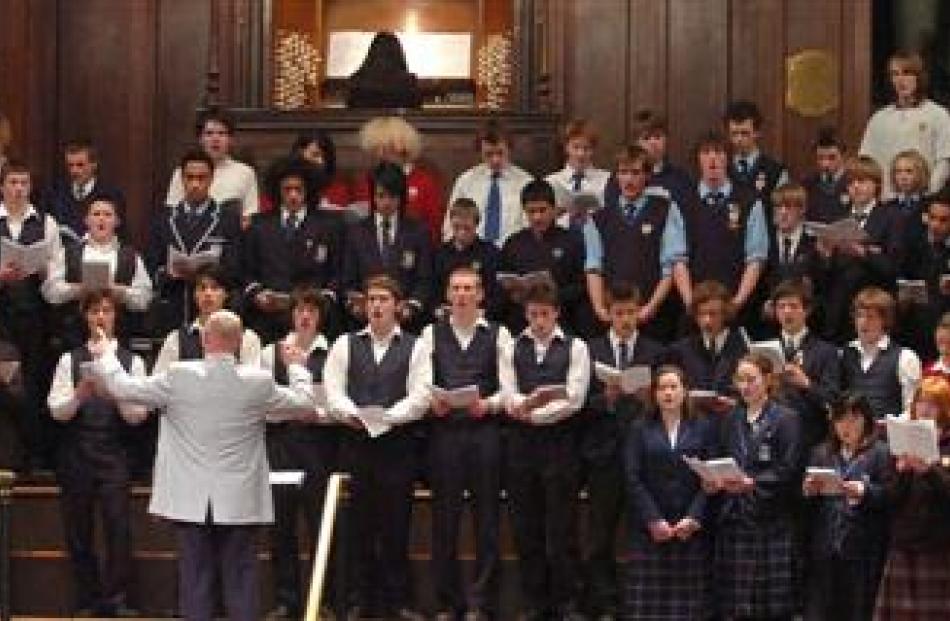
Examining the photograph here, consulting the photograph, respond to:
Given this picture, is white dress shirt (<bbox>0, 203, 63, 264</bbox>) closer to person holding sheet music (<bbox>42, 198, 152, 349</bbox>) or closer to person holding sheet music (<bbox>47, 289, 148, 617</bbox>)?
person holding sheet music (<bbox>42, 198, 152, 349</bbox>)

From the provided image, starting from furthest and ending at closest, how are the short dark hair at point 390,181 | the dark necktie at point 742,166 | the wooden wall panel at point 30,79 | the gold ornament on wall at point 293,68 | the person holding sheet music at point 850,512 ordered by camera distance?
the gold ornament on wall at point 293,68, the wooden wall panel at point 30,79, the dark necktie at point 742,166, the short dark hair at point 390,181, the person holding sheet music at point 850,512

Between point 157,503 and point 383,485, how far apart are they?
4.73ft

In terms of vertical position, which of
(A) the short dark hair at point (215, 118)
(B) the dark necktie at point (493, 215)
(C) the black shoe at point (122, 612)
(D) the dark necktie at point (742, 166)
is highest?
(A) the short dark hair at point (215, 118)

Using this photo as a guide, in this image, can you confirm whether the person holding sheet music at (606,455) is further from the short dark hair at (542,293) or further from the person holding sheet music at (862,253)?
the person holding sheet music at (862,253)

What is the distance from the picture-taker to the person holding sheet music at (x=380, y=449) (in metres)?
12.2

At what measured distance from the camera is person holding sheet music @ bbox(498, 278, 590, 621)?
12211 mm

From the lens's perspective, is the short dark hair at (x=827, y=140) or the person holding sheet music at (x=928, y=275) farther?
the short dark hair at (x=827, y=140)

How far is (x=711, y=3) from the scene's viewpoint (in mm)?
16078

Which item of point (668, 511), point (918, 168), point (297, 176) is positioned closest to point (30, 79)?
point (297, 176)

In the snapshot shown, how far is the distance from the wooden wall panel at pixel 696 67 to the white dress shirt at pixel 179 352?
435cm

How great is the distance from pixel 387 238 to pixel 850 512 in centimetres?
324

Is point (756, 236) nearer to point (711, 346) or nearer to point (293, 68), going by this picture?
point (711, 346)

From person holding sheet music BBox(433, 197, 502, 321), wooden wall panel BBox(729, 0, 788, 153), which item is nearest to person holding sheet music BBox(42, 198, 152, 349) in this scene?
person holding sheet music BBox(433, 197, 502, 321)

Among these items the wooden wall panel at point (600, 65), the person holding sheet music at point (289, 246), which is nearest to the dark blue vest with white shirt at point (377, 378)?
the person holding sheet music at point (289, 246)
